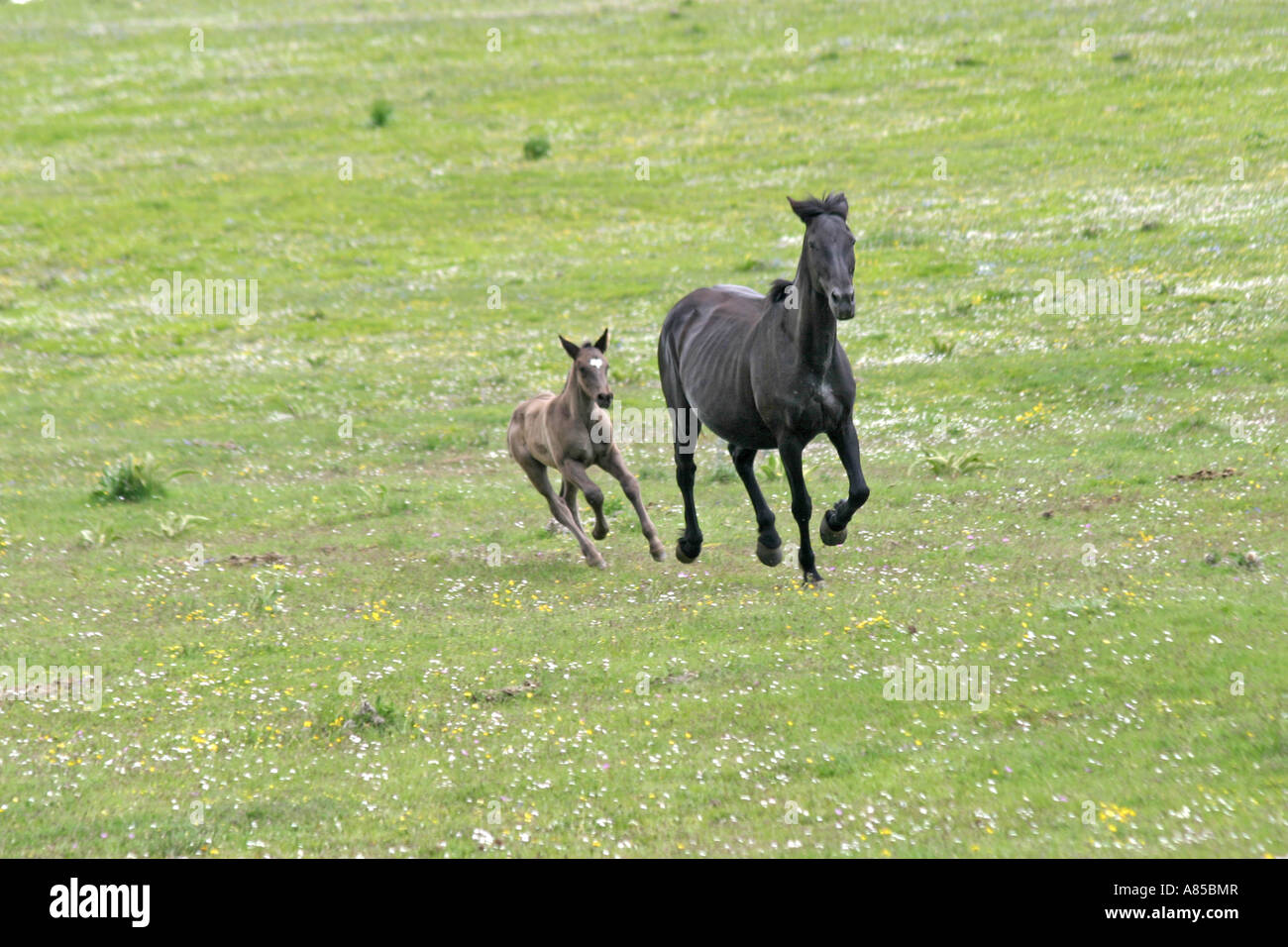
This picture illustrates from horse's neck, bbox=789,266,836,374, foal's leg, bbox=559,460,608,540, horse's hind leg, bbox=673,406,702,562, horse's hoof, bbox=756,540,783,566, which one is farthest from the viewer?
foal's leg, bbox=559,460,608,540

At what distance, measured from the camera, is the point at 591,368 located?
1650 centimetres

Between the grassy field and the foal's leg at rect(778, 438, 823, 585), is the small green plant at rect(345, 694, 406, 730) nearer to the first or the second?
the grassy field

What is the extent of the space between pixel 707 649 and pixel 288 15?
210ft

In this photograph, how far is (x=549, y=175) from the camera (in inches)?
1732

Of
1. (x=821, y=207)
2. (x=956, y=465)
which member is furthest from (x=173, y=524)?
(x=821, y=207)

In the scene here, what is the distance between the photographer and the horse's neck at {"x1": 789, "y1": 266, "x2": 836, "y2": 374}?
11797mm

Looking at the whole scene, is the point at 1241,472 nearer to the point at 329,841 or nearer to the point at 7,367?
the point at 329,841

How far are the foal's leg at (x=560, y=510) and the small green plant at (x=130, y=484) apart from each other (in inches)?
262

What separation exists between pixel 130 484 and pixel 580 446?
27.4 ft

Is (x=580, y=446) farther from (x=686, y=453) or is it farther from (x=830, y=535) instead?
(x=830, y=535)

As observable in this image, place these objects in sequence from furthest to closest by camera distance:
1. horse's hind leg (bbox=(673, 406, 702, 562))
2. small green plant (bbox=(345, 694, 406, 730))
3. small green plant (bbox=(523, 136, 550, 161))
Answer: small green plant (bbox=(523, 136, 550, 161)) < horse's hind leg (bbox=(673, 406, 702, 562)) < small green plant (bbox=(345, 694, 406, 730))

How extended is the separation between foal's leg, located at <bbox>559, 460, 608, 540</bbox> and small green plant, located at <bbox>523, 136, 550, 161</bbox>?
29.5 m

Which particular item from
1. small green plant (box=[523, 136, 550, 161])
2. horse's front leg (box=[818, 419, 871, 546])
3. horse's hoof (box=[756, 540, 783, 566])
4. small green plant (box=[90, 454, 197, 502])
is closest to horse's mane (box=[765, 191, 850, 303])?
horse's front leg (box=[818, 419, 871, 546])

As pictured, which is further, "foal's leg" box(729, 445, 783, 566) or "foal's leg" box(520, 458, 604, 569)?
"foal's leg" box(520, 458, 604, 569)
